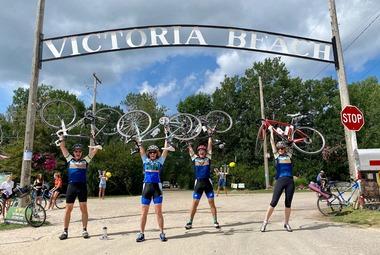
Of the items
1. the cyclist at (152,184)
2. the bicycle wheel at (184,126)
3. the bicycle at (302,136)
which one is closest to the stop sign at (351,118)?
the bicycle at (302,136)

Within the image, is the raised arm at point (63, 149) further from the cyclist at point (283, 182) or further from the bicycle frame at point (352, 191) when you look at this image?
the bicycle frame at point (352, 191)

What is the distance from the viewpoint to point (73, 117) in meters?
16.8

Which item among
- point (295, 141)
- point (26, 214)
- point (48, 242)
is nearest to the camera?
point (48, 242)

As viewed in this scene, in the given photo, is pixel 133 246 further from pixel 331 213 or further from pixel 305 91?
pixel 305 91

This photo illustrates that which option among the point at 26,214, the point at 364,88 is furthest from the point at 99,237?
the point at 364,88

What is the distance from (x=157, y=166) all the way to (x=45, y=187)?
11.8 metres

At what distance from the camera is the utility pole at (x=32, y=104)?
13.8 m

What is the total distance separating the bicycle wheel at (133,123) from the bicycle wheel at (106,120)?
41.0 inches

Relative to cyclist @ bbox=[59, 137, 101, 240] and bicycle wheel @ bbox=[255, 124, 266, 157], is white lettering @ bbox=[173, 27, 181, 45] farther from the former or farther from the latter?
cyclist @ bbox=[59, 137, 101, 240]

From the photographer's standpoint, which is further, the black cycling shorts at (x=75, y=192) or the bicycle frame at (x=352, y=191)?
the bicycle frame at (x=352, y=191)

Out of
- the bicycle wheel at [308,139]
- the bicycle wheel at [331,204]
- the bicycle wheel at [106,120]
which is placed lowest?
the bicycle wheel at [331,204]

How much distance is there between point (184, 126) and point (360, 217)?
22.0ft

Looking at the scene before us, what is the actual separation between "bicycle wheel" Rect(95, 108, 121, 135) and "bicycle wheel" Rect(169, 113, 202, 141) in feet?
8.85

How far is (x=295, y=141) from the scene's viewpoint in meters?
16.2
